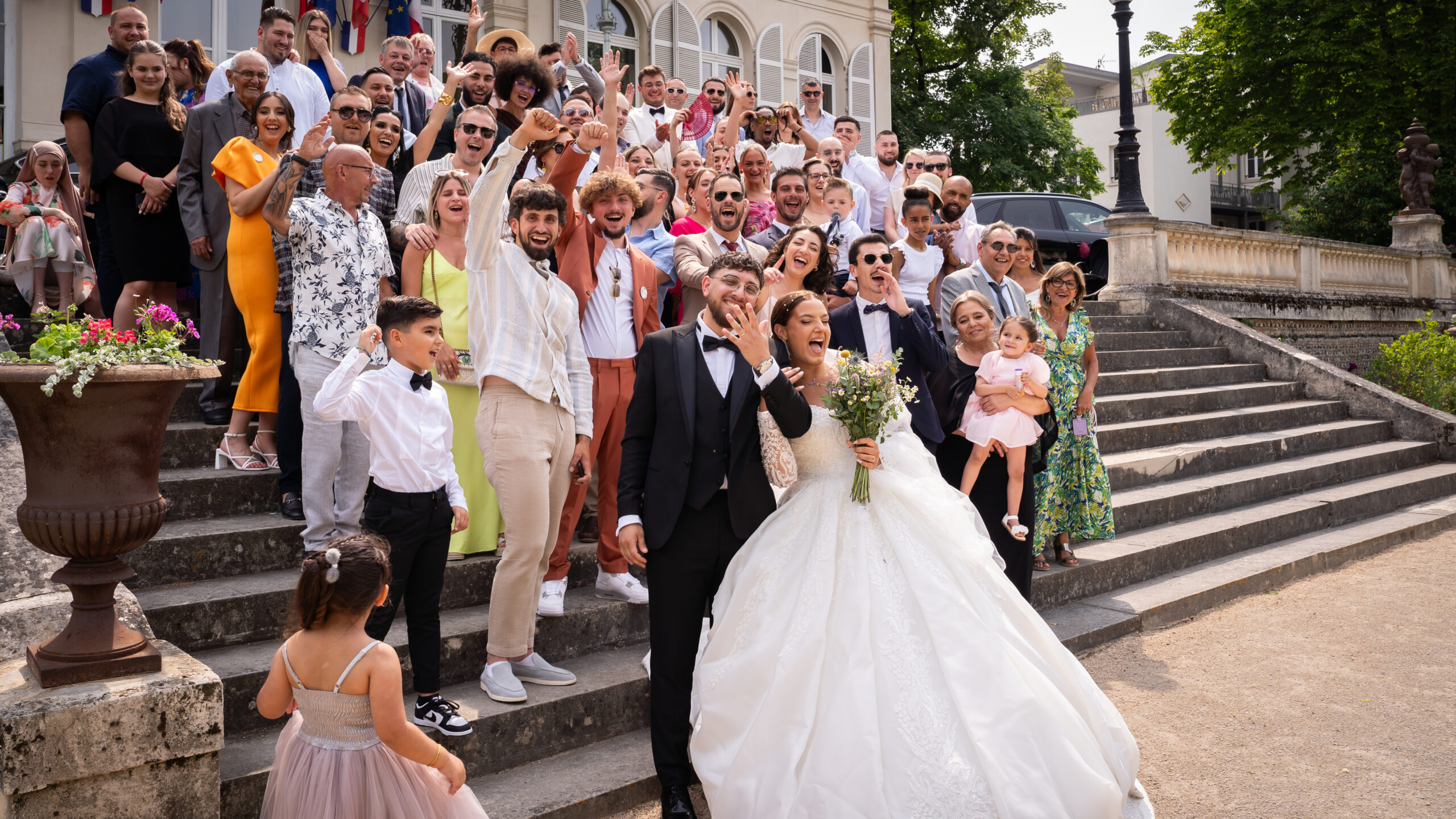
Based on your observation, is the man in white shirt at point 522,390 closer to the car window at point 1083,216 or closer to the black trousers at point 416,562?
the black trousers at point 416,562

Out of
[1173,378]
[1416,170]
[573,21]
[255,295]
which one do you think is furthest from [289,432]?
[1416,170]

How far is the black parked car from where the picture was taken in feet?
48.1

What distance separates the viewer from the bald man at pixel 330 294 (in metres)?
4.61

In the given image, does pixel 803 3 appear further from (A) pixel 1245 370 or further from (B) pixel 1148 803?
(B) pixel 1148 803

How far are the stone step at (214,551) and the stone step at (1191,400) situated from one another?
7293 millimetres

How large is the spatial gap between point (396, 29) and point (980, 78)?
18.3 m

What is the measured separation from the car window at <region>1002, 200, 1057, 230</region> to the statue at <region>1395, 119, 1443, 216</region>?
7554 millimetres

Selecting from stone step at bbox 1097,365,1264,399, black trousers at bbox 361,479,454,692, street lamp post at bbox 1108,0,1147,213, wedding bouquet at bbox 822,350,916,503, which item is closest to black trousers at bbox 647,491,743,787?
wedding bouquet at bbox 822,350,916,503

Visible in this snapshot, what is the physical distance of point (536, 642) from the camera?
15.4ft

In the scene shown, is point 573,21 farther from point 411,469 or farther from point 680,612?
point 680,612

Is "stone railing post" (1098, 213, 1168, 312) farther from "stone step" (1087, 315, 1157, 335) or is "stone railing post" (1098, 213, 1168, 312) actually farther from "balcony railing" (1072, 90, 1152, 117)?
"balcony railing" (1072, 90, 1152, 117)

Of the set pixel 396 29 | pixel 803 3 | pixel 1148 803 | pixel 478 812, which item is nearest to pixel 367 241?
pixel 478 812

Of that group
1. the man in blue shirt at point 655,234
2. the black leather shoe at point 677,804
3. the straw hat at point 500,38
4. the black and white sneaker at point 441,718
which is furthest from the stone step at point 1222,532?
the straw hat at point 500,38

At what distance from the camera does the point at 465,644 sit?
14.6 ft
